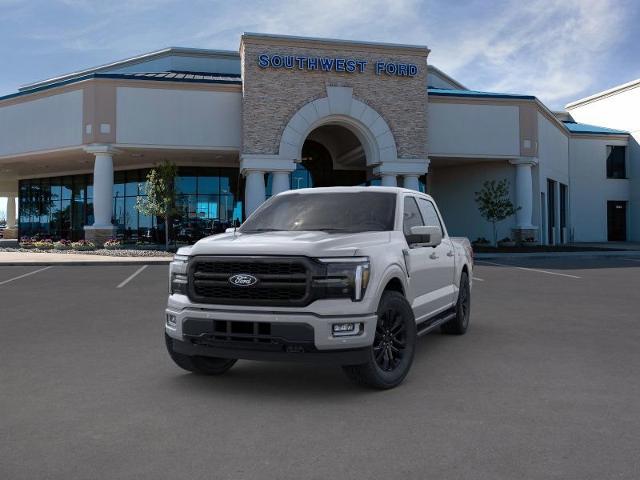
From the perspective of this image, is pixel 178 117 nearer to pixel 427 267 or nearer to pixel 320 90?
pixel 320 90

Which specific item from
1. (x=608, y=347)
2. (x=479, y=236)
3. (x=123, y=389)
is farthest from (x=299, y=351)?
(x=479, y=236)

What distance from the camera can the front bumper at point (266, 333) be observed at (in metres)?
4.93

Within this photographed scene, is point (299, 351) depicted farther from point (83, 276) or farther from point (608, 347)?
point (83, 276)

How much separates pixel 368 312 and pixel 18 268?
61.7ft

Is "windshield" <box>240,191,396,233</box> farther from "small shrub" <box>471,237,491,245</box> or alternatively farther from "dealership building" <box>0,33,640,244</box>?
"small shrub" <box>471,237,491,245</box>

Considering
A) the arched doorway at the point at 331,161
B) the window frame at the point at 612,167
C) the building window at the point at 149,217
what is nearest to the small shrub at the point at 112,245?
the building window at the point at 149,217

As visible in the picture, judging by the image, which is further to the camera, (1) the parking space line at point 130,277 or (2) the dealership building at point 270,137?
(2) the dealership building at point 270,137

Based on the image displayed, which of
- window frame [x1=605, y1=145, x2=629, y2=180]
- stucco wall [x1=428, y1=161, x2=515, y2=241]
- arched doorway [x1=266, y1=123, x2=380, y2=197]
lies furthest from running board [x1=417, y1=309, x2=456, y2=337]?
window frame [x1=605, y1=145, x2=629, y2=180]

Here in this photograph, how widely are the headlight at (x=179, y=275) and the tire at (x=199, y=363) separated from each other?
1.57ft

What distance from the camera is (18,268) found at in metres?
20.5

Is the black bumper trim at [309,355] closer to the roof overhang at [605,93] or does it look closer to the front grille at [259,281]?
the front grille at [259,281]

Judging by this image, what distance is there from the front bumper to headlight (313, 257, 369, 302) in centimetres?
19

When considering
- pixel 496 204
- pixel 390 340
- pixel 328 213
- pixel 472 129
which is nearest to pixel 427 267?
pixel 328 213

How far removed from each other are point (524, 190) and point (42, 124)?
2519 centimetres
